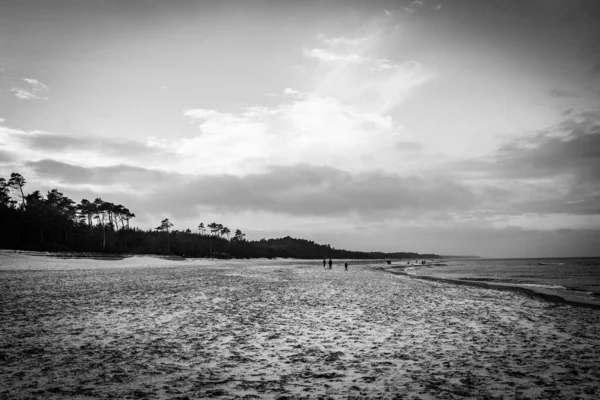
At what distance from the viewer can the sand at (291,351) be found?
24.9 ft

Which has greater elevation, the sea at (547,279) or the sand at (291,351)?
the sand at (291,351)

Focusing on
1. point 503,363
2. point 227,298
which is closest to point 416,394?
point 503,363

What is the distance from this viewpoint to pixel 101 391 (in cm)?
727

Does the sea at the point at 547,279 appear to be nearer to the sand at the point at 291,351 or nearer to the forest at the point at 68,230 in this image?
the sand at the point at 291,351

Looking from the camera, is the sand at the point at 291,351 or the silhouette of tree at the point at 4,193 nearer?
the sand at the point at 291,351

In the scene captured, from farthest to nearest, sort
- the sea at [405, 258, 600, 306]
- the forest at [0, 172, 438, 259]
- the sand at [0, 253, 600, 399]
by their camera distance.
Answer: the forest at [0, 172, 438, 259] → the sea at [405, 258, 600, 306] → the sand at [0, 253, 600, 399]

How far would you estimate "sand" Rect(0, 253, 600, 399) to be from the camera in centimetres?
759

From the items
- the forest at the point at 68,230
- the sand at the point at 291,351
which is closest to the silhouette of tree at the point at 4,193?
the forest at the point at 68,230

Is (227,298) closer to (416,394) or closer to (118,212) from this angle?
(416,394)

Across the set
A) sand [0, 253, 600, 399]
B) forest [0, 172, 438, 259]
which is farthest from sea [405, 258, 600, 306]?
forest [0, 172, 438, 259]

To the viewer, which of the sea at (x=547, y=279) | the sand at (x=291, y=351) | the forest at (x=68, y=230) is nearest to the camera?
the sand at (x=291, y=351)

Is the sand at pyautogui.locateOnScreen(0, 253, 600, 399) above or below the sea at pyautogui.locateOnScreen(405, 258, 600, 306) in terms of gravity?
above

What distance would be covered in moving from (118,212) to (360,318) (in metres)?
145

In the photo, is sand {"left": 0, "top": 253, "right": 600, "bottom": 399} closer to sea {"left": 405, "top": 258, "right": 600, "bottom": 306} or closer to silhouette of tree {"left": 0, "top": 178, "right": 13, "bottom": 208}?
sea {"left": 405, "top": 258, "right": 600, "bottom": 306}
